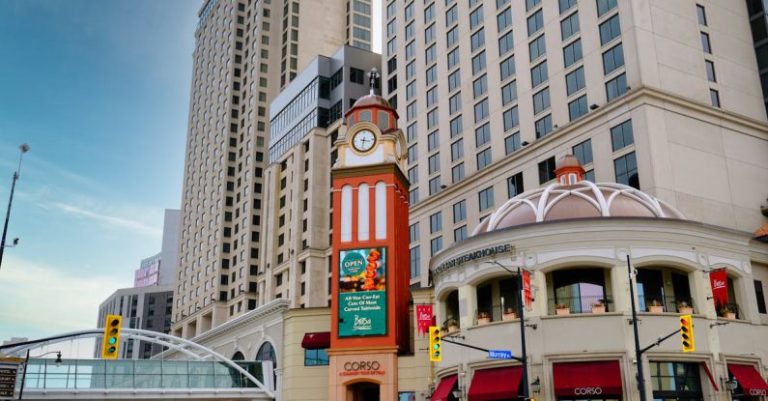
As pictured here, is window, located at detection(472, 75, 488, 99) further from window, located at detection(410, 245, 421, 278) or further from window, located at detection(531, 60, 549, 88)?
window, located at detection(410, 245, 421, 278)

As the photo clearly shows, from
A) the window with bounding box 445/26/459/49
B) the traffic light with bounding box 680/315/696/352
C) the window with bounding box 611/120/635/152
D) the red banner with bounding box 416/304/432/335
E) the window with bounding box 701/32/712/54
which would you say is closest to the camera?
the traffic light with bounding box 680/315/696/352

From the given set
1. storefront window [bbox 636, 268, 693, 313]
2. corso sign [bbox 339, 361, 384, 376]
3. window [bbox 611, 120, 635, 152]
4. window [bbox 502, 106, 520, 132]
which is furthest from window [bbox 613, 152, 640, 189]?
corso sign [bbox 339, 361, 384, 376]

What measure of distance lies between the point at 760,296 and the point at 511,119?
1184 inches

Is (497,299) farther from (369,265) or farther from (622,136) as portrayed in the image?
(622,136)

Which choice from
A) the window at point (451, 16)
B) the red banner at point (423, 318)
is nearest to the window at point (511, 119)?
the window at point (451, 16)

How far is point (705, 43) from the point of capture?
203 ft

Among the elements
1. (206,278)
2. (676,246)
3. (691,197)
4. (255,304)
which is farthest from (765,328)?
(206,278)

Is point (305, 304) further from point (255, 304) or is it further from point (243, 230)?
point (243, 230)

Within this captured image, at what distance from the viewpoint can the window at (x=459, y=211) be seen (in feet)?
243

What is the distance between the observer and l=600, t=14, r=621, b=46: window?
2352 inches

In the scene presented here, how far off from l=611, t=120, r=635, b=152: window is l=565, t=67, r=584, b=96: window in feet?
19.5

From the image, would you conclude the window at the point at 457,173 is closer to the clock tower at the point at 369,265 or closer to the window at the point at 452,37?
the window at the point at 452,37

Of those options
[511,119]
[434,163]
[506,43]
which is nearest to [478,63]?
[506,43]

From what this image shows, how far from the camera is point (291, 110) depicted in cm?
11231
